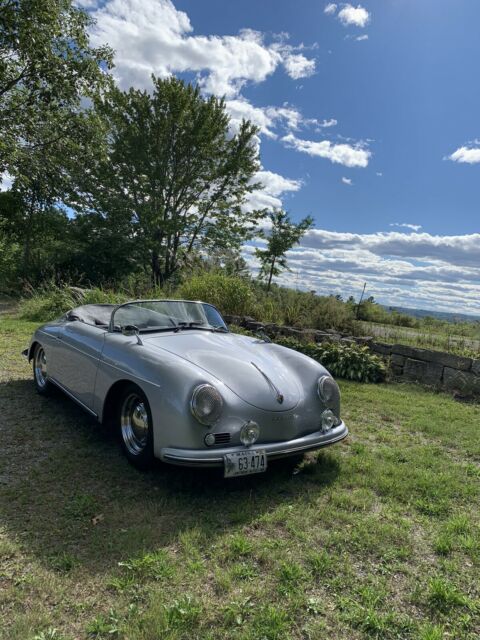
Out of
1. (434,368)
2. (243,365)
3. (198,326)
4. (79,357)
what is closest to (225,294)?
(434,368)

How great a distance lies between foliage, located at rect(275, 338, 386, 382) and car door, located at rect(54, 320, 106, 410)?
14.2 feet

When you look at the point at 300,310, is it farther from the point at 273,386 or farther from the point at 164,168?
the point at 164,168

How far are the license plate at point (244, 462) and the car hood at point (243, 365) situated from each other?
0.33 metres

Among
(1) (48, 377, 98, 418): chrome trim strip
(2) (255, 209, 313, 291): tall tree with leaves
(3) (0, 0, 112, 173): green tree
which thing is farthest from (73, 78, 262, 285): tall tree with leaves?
(1) (48, 377, 98, 418): chrome trim strip

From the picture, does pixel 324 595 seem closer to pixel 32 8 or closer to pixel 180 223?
pixel 32 8

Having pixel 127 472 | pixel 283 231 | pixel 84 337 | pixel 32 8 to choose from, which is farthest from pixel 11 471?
pixel 283 231

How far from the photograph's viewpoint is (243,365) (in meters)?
3.24

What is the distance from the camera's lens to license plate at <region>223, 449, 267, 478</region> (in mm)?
2638

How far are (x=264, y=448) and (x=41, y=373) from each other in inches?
131

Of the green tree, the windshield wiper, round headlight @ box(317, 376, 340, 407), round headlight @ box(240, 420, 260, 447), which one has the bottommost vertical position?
round headlight @ box(240, 420, 260, 447)

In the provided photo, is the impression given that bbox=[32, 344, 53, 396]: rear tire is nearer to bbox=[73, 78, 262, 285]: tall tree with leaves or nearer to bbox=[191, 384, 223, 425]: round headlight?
bbox=[191, 384, 223, 425]: round headlight

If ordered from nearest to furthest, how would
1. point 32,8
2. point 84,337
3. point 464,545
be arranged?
point 464,545 < point 84,337 < point 32,8

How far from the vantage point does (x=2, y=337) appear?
8609 millimetres

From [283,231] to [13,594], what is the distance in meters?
18.0
